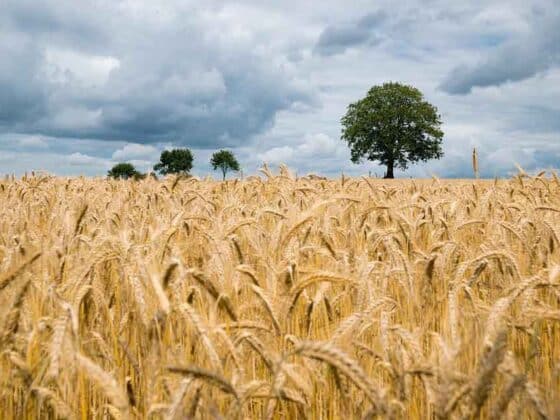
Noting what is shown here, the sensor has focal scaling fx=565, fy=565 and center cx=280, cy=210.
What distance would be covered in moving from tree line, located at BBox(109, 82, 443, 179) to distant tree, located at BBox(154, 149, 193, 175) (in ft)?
72.7

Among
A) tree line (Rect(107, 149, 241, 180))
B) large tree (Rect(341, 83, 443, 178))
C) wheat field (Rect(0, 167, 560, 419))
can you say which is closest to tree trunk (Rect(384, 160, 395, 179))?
large tree (Rect(341, 83, 443, 178))

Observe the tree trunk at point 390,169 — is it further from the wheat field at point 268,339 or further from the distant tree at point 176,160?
the wheat field at point 268,339

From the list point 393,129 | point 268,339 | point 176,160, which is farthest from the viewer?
point 176,160

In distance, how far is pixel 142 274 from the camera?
222 cm

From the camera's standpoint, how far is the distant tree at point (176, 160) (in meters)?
69.2

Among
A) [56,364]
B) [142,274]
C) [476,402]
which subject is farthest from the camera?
[142,274]

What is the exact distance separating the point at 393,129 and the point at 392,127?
0.32m

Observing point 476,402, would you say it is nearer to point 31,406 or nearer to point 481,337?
point 481,337

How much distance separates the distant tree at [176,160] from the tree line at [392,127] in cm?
2217

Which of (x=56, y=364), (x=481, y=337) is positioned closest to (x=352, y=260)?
(x=481, y=337)

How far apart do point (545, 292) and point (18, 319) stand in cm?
281

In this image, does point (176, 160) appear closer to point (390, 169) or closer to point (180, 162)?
point (180, 162)

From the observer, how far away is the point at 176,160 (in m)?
69.9

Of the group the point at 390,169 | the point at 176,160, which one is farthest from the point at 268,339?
the point at 176,160
